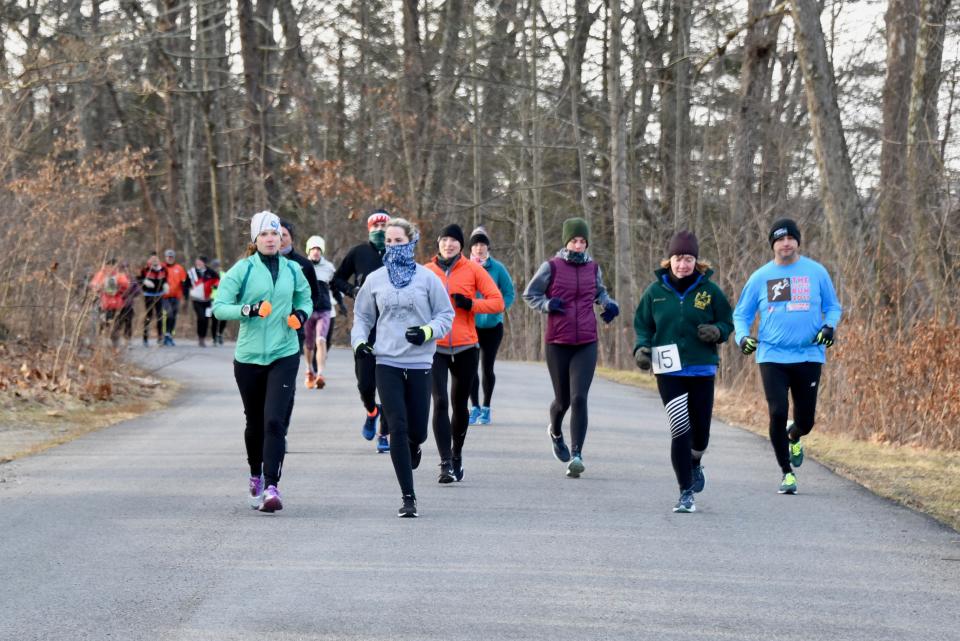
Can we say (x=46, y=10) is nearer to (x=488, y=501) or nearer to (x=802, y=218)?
(x=802, y=218)

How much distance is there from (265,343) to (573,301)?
2.98 meters

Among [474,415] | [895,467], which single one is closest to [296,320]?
[895,467]

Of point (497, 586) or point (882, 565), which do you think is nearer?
point (497, 586)

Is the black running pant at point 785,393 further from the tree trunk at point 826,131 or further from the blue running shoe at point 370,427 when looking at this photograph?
the tree trunk at point 826,131

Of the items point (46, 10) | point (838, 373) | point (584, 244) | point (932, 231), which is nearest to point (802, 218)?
point (932, 231)

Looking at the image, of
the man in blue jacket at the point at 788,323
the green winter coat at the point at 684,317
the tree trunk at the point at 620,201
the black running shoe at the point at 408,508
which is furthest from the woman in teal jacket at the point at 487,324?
the tree trunk at the point at 620,201

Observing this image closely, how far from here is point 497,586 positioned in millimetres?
7301

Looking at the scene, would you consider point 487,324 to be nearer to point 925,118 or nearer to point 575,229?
point 575,229

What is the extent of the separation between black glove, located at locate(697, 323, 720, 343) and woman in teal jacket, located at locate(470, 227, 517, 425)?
12.8 ft

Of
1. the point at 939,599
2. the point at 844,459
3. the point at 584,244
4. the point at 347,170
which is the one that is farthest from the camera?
the point at 347,170

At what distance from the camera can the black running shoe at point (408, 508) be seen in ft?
30.9

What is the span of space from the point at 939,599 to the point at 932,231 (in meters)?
11.2

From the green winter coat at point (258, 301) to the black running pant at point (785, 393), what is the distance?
3.39 metres

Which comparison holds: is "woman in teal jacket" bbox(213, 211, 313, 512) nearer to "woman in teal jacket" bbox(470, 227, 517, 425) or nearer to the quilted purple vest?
the quilted purple vest
